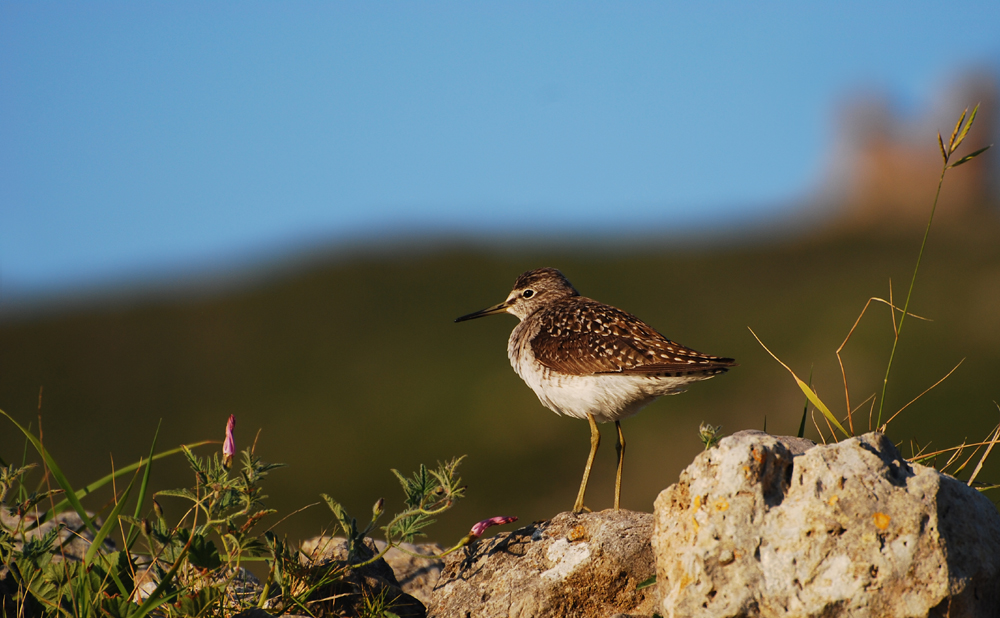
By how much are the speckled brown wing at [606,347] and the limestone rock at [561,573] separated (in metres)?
1.71

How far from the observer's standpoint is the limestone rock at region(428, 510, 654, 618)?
577 cm

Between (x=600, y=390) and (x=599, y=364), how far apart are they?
24 cm

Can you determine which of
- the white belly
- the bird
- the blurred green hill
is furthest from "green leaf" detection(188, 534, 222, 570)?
the blurred green hill

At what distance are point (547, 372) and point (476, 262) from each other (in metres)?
79.0

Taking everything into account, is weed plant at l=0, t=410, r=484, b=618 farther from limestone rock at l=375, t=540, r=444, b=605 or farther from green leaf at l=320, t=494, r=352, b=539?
limestone rock at l=375, t=540, r=444, b=605

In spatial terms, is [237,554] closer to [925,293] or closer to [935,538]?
[935,538]

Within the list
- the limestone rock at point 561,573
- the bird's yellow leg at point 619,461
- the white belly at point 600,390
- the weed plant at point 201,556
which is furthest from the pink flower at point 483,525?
the white belly at point 600,390

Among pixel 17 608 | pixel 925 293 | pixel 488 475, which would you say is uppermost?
pixel 17 608

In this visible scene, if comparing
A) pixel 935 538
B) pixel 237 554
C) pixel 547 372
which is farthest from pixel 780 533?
pixel 547 372

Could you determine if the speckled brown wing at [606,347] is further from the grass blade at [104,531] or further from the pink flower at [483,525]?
the grass blade at [104,531]

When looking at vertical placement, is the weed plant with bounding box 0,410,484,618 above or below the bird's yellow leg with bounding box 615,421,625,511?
above

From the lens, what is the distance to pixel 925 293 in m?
62.8

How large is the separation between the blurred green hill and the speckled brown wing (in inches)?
1550

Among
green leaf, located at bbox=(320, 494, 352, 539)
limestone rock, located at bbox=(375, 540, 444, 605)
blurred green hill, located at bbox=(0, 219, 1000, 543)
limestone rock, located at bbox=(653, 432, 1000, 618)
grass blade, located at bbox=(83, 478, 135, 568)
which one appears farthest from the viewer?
blurred green hill, located at bbox=(0, 219, 1000, 543)
